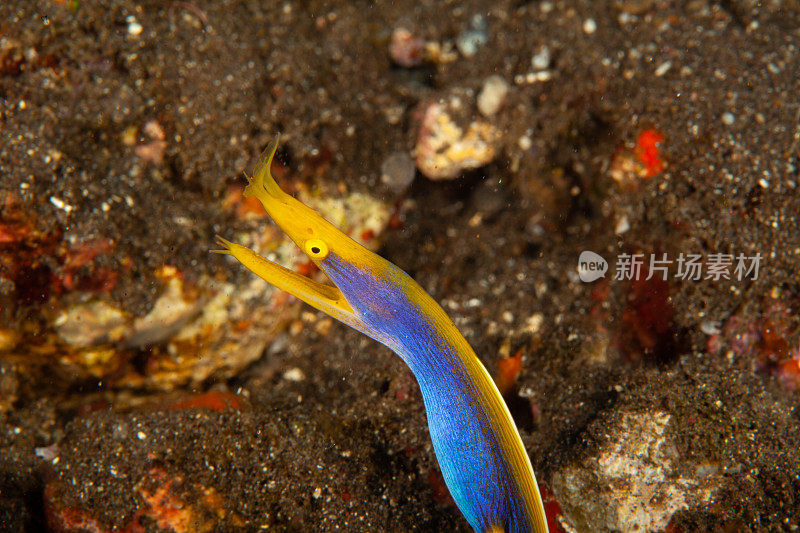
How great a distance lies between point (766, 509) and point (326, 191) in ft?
9.19

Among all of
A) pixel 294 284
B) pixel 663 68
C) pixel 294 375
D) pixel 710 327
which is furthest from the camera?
pixel 294 375

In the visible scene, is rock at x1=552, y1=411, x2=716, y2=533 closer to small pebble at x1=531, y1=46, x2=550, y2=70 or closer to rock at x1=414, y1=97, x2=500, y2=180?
rock at x1=414, y1=97, x2=500, y2=180

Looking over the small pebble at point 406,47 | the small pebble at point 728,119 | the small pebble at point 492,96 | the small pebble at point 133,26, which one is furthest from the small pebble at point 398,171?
the small pebble at point 728,119

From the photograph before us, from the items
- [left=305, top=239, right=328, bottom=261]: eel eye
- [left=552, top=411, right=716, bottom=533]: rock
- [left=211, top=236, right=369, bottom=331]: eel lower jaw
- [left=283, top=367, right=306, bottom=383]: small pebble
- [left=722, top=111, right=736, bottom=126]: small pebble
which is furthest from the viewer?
[left=283, top=367, right=306, bottom=383]: small pebble

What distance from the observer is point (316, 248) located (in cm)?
169

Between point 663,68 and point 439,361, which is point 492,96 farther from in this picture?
point 439,361

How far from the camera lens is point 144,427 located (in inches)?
A: 98.8

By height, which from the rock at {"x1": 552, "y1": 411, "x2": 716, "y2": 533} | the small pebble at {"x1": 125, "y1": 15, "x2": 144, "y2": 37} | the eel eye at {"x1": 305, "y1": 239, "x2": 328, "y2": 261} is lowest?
the rock at {"x1": 552, "y1": 411, "x2": 716, "y2": 533}
